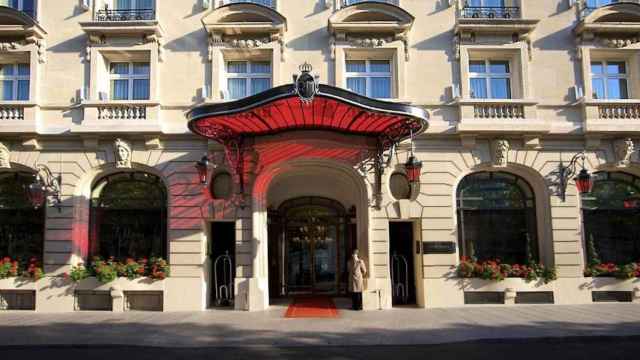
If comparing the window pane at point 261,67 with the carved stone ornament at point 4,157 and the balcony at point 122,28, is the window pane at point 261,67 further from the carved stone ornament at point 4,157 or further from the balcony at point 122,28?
the carved stone ornament at point 4,157

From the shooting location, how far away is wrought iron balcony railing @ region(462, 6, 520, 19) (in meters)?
15.7

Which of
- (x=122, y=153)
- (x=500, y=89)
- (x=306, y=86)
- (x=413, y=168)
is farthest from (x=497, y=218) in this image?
(x=122, y=153)

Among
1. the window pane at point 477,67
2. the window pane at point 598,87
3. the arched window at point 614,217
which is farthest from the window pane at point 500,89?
the arched window at point 614,217

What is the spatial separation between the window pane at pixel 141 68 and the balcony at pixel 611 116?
12912 mm

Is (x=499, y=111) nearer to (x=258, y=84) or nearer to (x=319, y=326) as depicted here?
(x=258, y=84)

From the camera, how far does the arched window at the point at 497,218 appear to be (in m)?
15.4

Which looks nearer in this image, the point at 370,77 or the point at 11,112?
the point at 11,112

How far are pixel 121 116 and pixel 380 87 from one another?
7584mm

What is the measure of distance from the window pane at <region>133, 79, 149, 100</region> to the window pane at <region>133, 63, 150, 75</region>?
0.81 ft

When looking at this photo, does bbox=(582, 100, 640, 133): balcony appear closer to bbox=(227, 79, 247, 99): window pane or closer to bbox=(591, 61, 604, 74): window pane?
bbox=(591, 61, 604, 74): window pane

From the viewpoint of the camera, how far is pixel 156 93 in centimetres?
1508

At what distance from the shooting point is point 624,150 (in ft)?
49.6

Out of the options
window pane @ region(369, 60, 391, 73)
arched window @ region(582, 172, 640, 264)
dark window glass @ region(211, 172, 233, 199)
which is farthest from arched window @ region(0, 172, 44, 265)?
arched window @ region(582, 172, 640, 264)

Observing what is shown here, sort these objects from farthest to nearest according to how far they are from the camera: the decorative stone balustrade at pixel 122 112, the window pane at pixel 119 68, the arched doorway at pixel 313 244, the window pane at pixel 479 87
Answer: the arched doorway at pixel 313 244
the window pane at pixel 119 68
the window pane at pixel 479 87
the decorative stone balustrade at pixel 122 112
